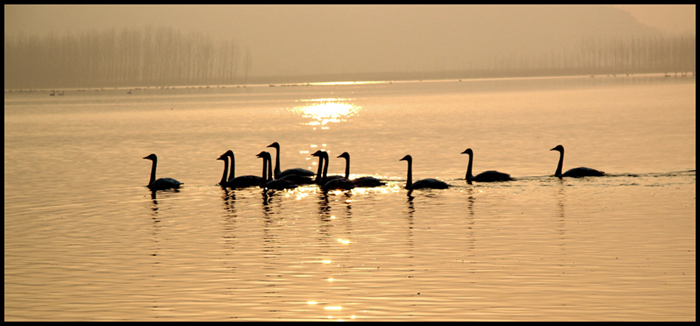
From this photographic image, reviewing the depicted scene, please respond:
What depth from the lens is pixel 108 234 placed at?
1919cm

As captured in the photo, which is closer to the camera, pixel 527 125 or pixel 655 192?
pixel 655 192

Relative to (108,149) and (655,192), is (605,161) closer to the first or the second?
(655,192)

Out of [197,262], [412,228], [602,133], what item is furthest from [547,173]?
[602,133]

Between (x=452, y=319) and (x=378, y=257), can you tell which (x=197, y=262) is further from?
(x=452, y=319)

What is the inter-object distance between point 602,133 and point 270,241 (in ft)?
119

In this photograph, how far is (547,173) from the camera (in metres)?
29.5

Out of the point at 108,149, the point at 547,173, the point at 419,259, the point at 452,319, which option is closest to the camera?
the point at 452,319

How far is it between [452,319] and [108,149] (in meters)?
39.3

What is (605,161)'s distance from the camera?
33.9m

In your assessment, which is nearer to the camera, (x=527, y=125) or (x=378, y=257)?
(x=378, y=257)

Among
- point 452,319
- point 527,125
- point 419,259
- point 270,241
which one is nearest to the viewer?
point 452,319

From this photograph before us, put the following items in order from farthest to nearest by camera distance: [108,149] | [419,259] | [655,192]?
[108,149] < [655,192] < [419,259]

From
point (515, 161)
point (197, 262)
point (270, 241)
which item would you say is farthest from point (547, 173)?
point (197, 262)

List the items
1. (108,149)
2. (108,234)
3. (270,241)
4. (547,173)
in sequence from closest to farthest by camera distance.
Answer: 1. (270,241)
2. (108,234)
3. (547,173)
4. (108,149)
